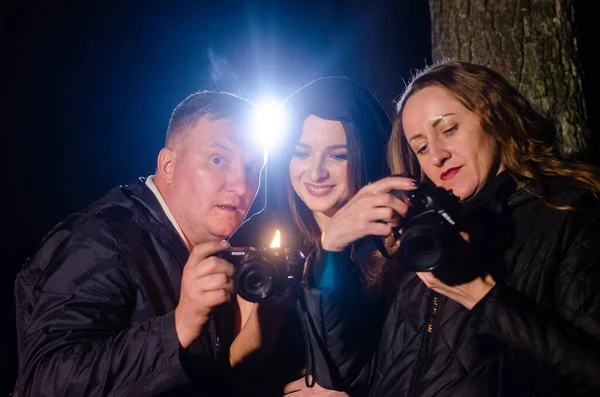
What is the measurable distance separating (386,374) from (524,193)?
1.02m

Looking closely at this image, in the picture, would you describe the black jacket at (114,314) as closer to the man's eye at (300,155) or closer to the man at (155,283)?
the man at (155,283)

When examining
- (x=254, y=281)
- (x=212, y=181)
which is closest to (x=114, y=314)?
(x=254, y=281)

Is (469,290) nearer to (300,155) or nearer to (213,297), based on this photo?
(213,297)

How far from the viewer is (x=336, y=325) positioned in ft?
7.57

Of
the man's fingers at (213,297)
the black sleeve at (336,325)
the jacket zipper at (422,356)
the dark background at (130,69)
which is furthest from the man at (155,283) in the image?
the dark background at (130,69)

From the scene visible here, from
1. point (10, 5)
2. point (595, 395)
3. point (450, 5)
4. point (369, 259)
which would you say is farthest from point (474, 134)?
point (10, 5)

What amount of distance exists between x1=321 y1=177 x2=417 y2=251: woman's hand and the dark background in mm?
2155

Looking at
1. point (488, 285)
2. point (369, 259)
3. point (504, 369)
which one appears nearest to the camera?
point (504, 369)

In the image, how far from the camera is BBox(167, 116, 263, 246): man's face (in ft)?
8.61

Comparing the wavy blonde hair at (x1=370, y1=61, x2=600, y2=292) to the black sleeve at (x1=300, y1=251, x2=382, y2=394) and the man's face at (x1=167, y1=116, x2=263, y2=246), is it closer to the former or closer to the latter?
the black sleeve at (x1=300, y1=251, x2=382, y2=394)

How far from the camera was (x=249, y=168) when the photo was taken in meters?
2.74

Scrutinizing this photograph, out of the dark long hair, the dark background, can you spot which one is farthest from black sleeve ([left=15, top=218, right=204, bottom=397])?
the dark background

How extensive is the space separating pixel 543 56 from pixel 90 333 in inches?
125

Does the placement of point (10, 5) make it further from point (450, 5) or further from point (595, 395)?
point (595, 395)
